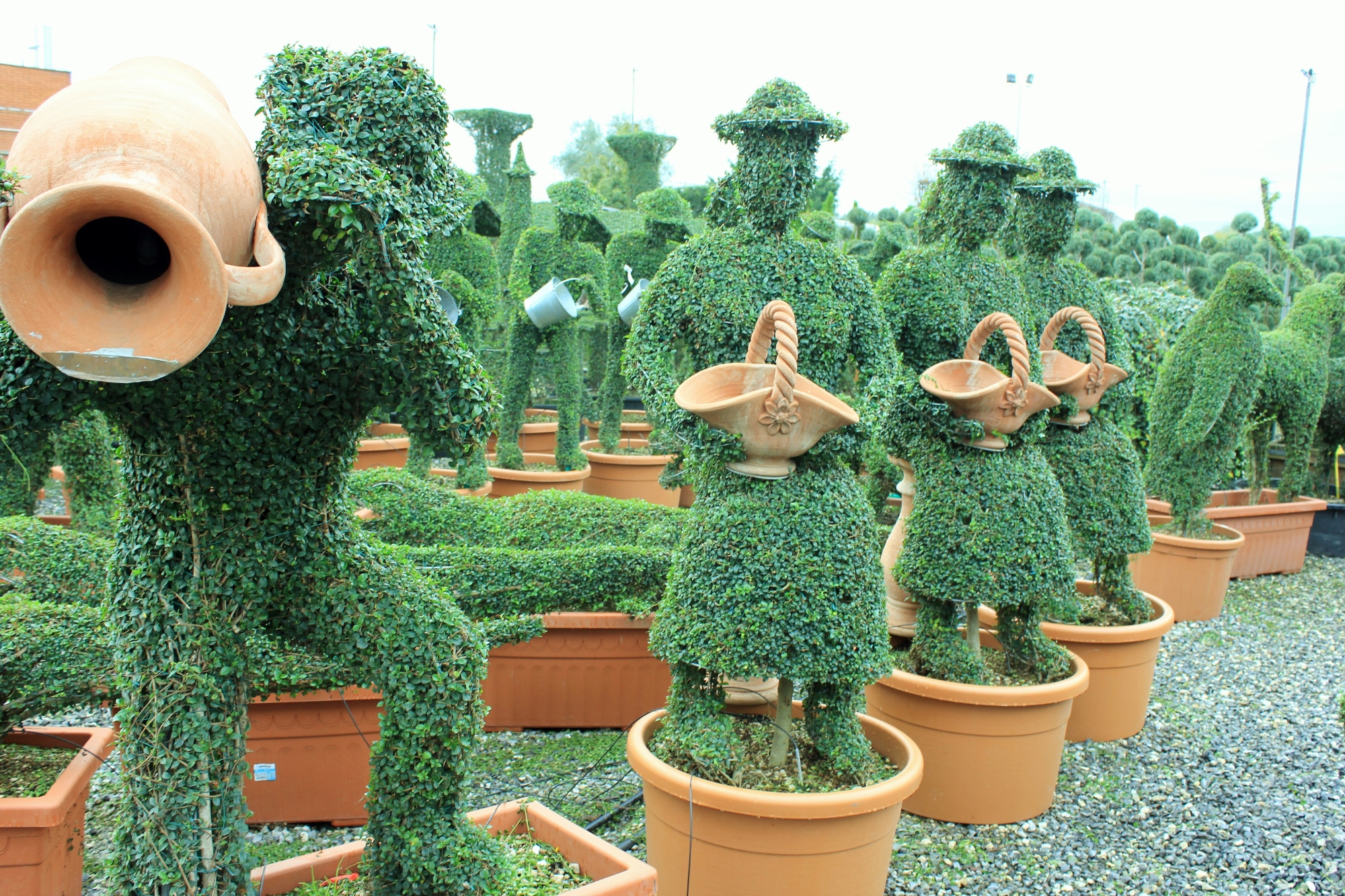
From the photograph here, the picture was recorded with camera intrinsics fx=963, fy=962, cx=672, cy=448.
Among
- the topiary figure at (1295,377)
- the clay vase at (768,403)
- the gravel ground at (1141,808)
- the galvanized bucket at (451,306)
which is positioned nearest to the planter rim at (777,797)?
the gravel ground at (1141,808)

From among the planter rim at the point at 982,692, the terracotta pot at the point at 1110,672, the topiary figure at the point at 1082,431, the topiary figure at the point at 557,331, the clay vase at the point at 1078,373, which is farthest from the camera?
the topiary figure at the point at 557,331

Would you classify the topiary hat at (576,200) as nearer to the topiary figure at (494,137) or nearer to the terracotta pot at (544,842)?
the topiary figure at (494,137)

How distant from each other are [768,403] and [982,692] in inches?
66.9

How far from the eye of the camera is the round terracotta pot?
2.76 metres

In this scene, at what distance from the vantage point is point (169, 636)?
2.03 meters

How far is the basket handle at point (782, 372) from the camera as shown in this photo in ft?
8.65

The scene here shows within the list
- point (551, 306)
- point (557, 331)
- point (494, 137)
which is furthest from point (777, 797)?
point (494, 137)

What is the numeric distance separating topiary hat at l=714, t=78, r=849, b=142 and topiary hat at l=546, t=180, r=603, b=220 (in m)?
4.41

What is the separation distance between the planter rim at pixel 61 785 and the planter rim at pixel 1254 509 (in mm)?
7072

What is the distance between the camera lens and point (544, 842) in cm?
276

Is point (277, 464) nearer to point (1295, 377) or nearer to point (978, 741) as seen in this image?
point (978, 741)

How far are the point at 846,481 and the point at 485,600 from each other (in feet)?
4.66

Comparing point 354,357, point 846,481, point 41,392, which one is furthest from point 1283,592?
point 41,392

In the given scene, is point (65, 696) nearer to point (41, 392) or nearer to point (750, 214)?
point (41, 392)
